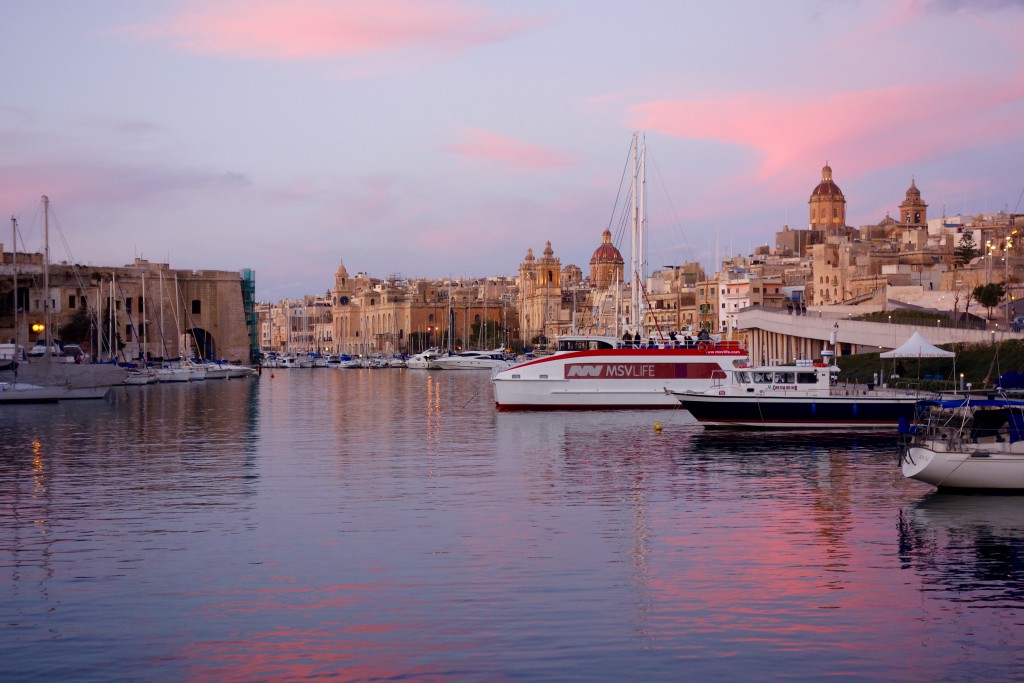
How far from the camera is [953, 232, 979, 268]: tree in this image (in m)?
124

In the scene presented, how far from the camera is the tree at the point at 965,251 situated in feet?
406

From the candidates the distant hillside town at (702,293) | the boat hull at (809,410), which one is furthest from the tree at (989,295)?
the boat hull at (809,410)

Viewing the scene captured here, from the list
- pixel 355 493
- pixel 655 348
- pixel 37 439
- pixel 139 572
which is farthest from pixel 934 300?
pixel 139 572

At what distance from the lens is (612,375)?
47.4 metres

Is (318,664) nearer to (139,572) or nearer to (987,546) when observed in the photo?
(139,572)

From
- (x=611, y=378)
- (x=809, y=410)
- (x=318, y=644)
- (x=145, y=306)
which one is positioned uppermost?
(x=145, y=306)

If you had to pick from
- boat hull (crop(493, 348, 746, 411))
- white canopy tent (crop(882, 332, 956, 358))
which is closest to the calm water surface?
white canopy tent (crop(882, 332, 956, 358))

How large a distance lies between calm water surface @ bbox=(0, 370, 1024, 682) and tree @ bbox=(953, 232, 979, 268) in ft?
319

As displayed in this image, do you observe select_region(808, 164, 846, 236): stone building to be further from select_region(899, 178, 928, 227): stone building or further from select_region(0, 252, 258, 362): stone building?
select_region(0, 252, 258, 362): stone building

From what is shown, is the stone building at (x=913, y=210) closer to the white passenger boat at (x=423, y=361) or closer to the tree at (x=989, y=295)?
the white passenger boat at (x=423, y=361)

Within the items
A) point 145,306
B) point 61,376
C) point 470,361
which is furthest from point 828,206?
point 61,376

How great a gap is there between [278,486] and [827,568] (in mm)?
12842

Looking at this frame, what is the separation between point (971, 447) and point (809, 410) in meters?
14.0

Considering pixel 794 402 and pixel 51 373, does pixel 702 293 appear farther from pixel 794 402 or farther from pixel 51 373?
pixel 794 402
